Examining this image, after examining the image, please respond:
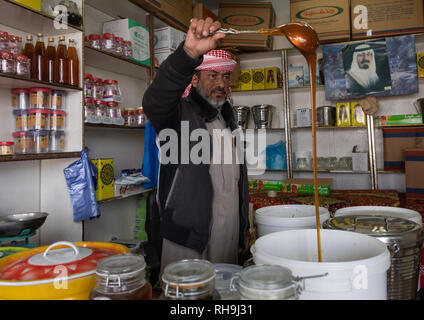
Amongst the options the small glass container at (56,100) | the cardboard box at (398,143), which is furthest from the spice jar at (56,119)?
the cardboard box at (398,143)

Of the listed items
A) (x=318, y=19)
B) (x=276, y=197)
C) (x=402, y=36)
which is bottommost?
(x=276, y=197)

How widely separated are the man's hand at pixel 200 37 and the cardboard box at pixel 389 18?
2.98 metres

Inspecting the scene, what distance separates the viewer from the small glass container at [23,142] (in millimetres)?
1826

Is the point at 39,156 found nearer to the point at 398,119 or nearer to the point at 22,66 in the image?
the point at 22,66

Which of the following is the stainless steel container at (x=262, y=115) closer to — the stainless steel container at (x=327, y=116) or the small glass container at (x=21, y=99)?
the stainless steel container at (x=327, y=116)

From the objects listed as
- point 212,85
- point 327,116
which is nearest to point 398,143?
point 327,116

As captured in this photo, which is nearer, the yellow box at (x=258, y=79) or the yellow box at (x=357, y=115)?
the yellow box at (x=357, y=115)

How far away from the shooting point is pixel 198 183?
58.4 inches

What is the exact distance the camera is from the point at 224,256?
65.0 inches

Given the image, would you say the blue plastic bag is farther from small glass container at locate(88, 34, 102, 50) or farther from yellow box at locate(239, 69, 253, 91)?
yellow box at locate(239, 69, 253, 91)
